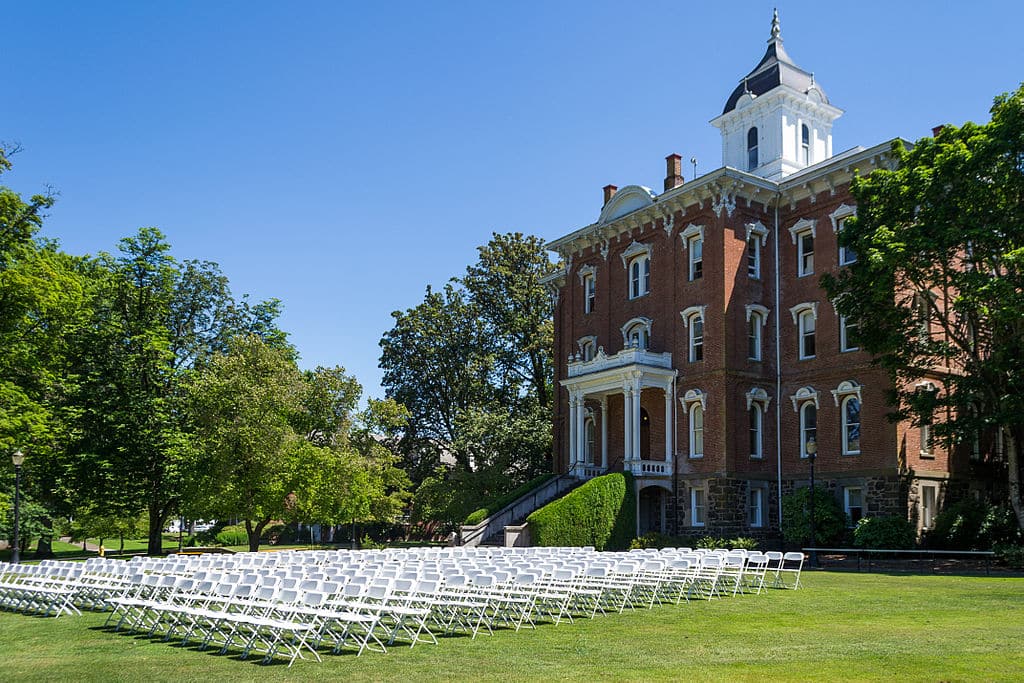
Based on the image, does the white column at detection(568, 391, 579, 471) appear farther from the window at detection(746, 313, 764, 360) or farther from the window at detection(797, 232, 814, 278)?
the window at detection(797, 232, 814, 278)

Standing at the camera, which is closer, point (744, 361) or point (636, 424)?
point (744, 361)

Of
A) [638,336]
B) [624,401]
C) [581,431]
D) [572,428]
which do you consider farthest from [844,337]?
[572,428]

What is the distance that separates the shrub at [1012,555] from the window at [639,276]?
56.6ft

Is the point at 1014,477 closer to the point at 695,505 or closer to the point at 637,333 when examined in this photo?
the point at 695,505

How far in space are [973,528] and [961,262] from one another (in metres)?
7.83

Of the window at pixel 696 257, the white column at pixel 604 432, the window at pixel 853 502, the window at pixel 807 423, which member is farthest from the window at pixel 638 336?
the window at pixel 853 502

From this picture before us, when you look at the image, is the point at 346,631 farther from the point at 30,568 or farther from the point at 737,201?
the point at 737,201

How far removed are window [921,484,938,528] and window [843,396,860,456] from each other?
7.93 ft

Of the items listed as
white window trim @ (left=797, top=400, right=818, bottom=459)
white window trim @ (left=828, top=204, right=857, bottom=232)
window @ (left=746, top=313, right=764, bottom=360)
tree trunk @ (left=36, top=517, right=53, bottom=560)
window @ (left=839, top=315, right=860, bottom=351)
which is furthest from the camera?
tree trunk @ (left=36, top=517, right=53, bottom=560)

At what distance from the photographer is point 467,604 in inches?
532

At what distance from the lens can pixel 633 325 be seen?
39.2m

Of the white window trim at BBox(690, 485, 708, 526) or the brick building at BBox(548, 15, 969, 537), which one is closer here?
the brick building at BBox(548, 15, 969, 537)

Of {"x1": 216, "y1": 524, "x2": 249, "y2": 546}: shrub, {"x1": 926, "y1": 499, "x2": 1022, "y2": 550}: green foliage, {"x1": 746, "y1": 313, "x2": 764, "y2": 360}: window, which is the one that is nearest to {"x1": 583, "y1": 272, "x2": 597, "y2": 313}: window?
{"x1": 746, "y1": 313, "x2": 764, "y2": 360}: window

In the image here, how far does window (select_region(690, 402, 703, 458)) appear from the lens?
1399 inches
